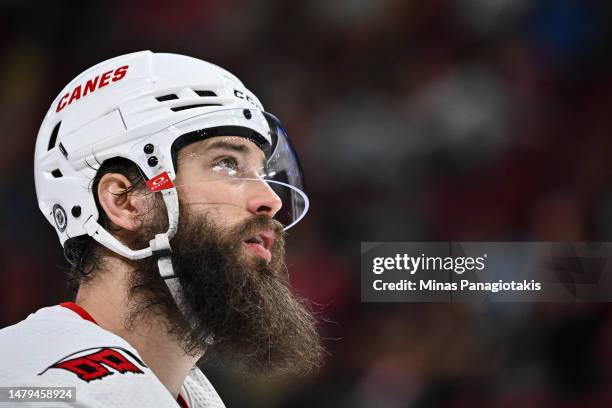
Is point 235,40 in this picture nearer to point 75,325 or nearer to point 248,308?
point 248,308

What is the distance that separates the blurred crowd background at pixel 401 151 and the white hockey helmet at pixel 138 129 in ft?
4.08

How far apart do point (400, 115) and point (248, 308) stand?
164 centimetres

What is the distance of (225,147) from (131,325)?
0.41 metres

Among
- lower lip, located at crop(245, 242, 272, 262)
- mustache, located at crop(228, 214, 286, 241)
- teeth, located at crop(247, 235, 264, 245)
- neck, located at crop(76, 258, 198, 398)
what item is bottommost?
neck, located at crop(76, 258, 198, 398)

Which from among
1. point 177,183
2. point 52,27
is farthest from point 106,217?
point 52,27

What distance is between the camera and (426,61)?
2863 mm

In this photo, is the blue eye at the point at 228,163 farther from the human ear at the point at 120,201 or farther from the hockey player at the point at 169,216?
the human ear at the point at 120,201

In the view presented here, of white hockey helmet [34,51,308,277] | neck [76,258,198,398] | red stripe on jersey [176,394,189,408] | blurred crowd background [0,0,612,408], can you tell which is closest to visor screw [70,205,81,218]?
white hockey helmet [34,51,308,277]

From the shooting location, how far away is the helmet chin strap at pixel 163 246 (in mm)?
1353

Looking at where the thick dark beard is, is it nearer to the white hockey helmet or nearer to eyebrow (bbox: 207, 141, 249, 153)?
the white hockey helmet

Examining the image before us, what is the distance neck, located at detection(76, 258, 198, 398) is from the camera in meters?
1.33

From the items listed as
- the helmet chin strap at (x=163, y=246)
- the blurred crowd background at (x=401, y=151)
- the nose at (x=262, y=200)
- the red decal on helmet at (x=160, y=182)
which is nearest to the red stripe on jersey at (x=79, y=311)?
the helmet chin strap at (x=163, y=246)

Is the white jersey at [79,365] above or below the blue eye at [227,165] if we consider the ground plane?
below

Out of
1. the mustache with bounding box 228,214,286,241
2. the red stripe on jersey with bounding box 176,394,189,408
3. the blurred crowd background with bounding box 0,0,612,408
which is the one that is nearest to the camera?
the mustache with bounding box 228,214,286,241
